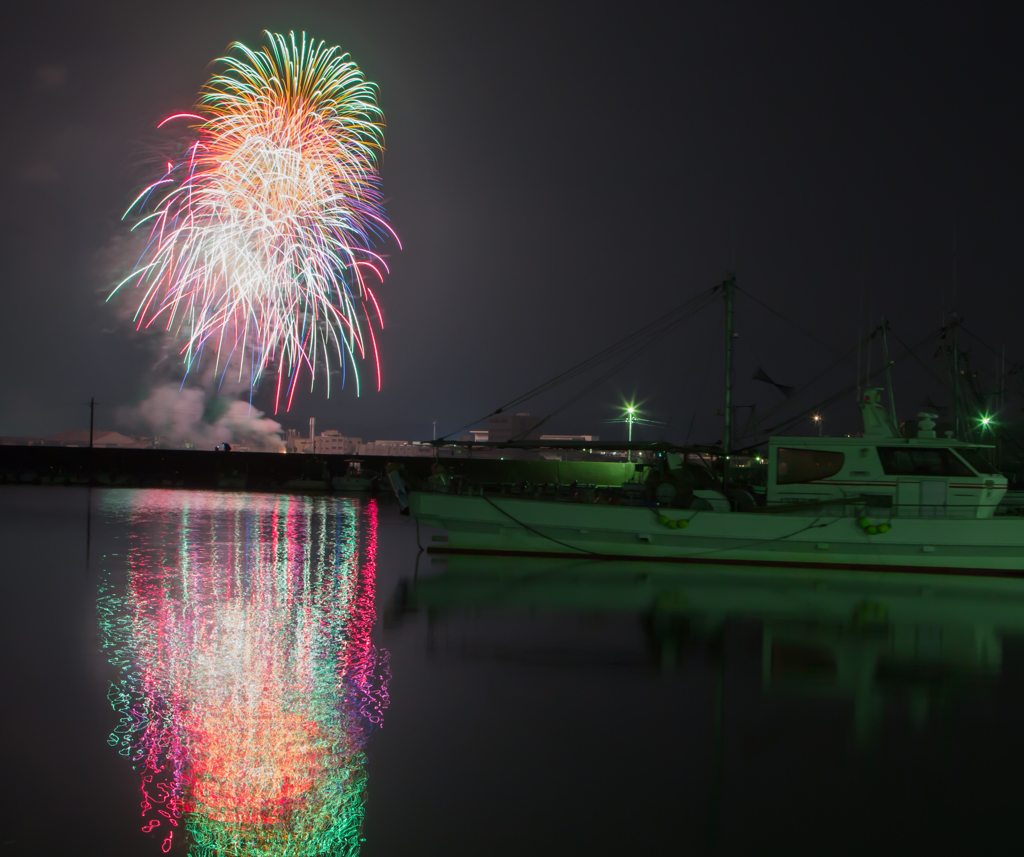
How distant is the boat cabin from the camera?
658 inches

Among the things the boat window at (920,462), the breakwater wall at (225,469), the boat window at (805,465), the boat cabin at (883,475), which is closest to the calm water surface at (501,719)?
the boat cabin at (883,475)

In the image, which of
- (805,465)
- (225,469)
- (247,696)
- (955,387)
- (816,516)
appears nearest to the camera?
(247,696)

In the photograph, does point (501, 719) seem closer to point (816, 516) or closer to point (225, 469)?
point (816, 516)

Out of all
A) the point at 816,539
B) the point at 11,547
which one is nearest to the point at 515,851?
the point at 816,539

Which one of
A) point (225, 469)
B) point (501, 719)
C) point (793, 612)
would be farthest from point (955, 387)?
point (225, 469)

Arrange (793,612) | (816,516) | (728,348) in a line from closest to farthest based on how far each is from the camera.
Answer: (793,612) < (816,516) < (728,348)

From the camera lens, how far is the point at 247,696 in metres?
7.36

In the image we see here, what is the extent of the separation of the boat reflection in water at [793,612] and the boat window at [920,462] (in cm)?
217

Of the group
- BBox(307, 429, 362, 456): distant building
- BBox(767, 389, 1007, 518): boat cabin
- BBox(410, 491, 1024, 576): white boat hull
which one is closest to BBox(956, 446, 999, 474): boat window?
BBox(767, 389, 1007, 518): boat cabin

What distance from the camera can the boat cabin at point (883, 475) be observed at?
1672 cm

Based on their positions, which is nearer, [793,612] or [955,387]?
[793,612]

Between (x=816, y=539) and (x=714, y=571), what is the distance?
2325mm

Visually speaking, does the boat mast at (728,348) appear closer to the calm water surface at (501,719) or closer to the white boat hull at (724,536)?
the white boat hull at (724,536)

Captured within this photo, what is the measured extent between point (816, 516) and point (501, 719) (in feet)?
38.9
